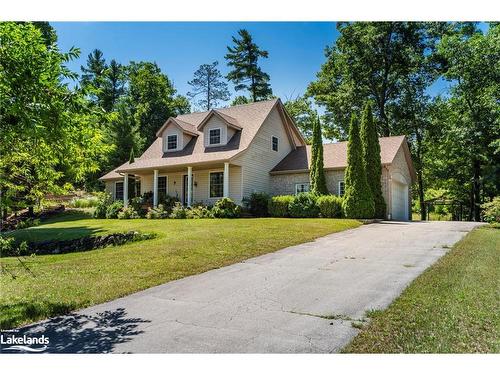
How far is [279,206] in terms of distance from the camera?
1752cm

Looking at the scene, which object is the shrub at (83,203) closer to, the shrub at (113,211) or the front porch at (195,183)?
the front porch at (195,183)

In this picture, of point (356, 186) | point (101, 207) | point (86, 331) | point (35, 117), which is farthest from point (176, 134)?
point (86, 331)

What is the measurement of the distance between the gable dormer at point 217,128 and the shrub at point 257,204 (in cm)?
326

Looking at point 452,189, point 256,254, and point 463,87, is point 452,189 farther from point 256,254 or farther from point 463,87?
point 256,254

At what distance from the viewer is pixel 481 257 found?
284 inches

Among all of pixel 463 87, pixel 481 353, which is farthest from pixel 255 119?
pixel 481 353

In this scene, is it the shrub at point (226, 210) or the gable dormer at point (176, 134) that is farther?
the gable dormer at point (176, 134)

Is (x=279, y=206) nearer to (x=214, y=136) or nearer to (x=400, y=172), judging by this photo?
(x=214, y=136)

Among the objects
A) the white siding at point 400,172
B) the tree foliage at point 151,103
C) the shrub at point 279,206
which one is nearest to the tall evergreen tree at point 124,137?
the tree foliage at point 151,103

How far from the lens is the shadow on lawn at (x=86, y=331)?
10.6 ft

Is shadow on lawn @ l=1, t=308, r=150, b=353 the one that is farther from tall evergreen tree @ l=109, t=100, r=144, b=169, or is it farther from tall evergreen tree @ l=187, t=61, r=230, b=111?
tall evergreen tree @ l=109, t=100, r=144, b=169

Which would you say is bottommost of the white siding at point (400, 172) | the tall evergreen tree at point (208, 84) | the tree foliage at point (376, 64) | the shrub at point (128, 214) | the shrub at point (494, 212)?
the shrub at point (128, 214)

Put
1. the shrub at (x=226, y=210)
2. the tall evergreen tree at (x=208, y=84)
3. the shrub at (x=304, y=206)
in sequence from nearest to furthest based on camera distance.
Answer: the tall evergreen tree at (x=208, y=84) → the shrub at (x=304, y=206) → the shrub at (x=226, y=210)

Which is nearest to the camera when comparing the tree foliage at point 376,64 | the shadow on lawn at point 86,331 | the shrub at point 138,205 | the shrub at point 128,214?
the shadow on lawn at point 86,331
